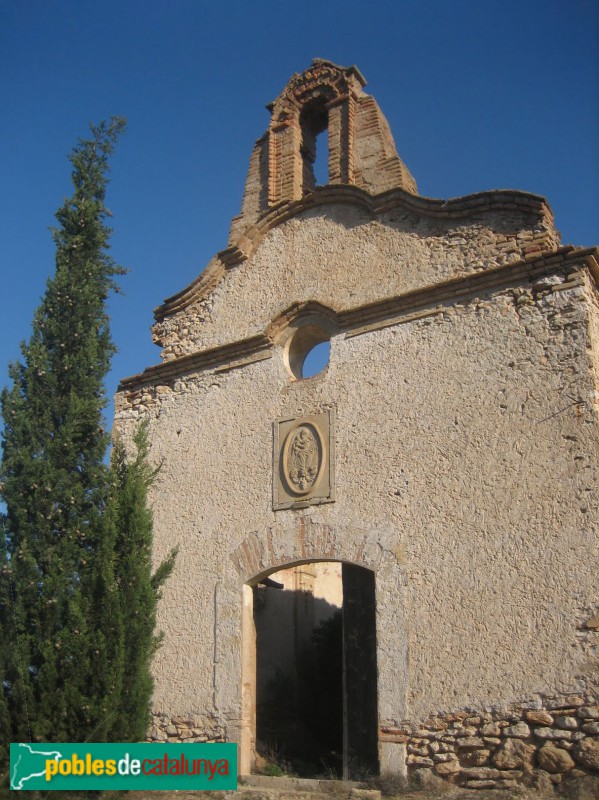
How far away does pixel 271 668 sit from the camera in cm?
1124

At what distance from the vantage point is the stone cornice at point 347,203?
788 cm

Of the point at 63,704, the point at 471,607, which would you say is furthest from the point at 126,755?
the point at 471,607

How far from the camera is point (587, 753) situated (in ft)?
19.9

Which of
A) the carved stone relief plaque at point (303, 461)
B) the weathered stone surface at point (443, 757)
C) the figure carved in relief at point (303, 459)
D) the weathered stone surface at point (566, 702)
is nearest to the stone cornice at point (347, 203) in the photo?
the carved stone relief plaque at point (303, 461)

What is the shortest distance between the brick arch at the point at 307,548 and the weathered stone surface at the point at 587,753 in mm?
2006

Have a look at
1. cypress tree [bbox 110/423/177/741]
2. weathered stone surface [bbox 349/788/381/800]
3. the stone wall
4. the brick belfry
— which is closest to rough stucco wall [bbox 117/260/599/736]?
the brick belfry

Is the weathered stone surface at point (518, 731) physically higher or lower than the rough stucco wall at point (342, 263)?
lower

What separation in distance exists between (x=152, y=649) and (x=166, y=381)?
3.02 meters

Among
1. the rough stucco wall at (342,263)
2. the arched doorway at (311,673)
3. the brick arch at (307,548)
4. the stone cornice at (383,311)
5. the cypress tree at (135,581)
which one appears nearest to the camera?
the stone cornice at (383,311)

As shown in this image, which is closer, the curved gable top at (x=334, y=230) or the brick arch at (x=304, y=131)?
the curved gable top at (x=334, y=230)

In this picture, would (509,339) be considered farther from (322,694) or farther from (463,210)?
(322,694)

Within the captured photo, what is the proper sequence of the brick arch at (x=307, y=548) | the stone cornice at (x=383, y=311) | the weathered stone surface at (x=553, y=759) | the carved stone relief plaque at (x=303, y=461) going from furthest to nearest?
the carved stone relief plaque at (x=303, y=461) < the brick arch at (x=307, y=548) < the stone cornice at (x=383, y=311) < the weathered stone surface at (x=553, y=759)

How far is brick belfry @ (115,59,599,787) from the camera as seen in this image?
21.8 feet

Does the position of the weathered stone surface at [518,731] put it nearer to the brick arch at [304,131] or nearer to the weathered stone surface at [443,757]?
the weathered stone surface at [443,757]
